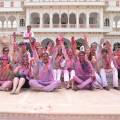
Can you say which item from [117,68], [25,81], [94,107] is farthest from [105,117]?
[117,68]

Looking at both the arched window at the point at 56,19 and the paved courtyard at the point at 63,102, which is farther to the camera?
the arched window at the point at 56,19

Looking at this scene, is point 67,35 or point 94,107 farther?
point 67,35

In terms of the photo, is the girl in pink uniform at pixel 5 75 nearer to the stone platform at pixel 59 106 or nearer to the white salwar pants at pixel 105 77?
the stone platform at pixel 59 106

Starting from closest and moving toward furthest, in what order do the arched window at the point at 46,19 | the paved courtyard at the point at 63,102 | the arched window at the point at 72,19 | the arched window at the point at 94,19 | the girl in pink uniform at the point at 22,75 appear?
the paved courtyard at the point at 63,102
the girl in pink uniform at the point at 22,75
the arched window at the point at 94,19
the arched window at the point at 46,19
the arched window at the point at 72,19

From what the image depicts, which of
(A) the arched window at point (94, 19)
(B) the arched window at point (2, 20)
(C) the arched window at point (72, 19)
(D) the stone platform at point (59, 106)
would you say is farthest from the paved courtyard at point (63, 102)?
(B) the arched window at point (2, 20)

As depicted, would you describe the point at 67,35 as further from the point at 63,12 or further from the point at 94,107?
the point at 94,107

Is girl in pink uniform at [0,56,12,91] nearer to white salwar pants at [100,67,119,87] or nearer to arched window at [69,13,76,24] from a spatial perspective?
white salwar pants at [100,67,119,87]

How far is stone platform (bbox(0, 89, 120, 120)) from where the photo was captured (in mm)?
6508

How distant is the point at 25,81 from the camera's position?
379 inches

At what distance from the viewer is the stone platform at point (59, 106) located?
651 cm

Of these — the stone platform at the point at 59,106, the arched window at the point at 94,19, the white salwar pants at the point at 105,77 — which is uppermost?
the arched window at the point at 94,19

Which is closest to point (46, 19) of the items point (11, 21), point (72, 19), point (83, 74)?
point (72, 19)

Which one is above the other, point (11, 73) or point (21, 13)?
point (21, 13)

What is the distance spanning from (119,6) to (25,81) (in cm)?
4521
